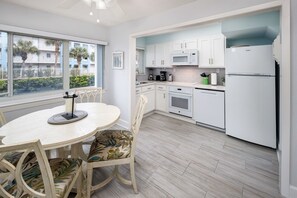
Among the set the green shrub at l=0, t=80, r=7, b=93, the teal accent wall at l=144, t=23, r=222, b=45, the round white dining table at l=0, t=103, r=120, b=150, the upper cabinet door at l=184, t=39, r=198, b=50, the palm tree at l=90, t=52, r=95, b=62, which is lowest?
the round white dining table at l=0, t=103, r=120, b=150

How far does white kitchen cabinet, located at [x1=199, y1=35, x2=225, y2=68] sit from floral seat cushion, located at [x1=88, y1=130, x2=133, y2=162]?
2878mm

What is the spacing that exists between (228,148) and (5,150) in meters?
2.87

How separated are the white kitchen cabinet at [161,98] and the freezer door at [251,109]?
1730mm

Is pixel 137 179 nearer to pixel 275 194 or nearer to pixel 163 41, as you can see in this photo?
pixel 275 194

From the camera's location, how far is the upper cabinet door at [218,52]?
3.56m

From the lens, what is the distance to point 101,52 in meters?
3.77

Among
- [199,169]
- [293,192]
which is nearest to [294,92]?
[293,192]

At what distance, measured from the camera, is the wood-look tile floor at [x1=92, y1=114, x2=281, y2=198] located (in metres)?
1.70

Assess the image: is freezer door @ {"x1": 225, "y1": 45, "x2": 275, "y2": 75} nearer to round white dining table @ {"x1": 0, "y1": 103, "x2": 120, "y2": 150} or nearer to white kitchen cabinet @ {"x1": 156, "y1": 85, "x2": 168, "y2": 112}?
white kitchen cabinet @ {"x1": 156, "y1": 85, "x2": 168, "y2": 112}

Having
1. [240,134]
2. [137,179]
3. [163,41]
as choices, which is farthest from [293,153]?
[163,41]

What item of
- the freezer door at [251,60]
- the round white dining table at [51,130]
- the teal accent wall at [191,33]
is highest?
the teal accent wall at [191,33]

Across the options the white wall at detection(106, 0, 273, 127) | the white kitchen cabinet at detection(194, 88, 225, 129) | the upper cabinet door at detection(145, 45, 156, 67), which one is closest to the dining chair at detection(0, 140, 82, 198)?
the white wall at detection(106, 0, 273, 127)

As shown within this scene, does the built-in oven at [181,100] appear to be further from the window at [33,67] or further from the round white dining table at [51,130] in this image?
the window at [33,67]

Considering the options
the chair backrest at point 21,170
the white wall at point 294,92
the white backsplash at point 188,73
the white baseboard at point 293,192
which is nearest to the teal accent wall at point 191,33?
the white backsplash at point 188,73
